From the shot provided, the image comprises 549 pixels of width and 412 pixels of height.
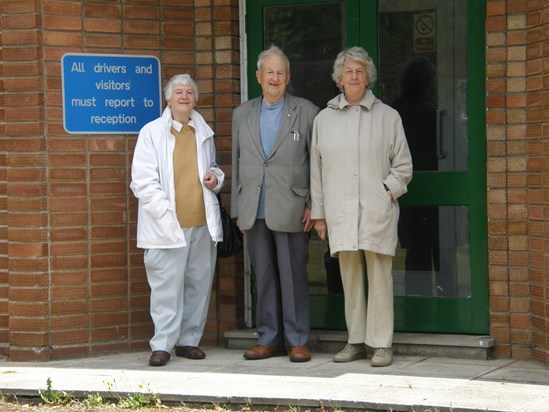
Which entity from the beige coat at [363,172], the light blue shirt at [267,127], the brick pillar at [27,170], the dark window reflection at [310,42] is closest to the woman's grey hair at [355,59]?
the beige coat at [363,172]

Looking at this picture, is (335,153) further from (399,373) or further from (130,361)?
(130,361)

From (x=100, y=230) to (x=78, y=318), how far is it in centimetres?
63

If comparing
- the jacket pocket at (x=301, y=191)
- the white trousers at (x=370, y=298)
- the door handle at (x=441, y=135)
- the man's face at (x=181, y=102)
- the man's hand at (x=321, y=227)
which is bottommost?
the white trousers at (x=370, y=298)

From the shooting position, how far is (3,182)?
8.16 meters

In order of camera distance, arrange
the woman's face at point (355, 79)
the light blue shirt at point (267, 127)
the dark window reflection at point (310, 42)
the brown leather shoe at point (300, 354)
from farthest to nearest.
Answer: the dark window reflection at point (310, 42) → the light blue shirt at point (267, 127) → the brown leather shoe at point (300, 354) → the woman's face at point (355, 79)

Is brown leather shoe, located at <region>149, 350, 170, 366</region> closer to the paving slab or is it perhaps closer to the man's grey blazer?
the paving slab

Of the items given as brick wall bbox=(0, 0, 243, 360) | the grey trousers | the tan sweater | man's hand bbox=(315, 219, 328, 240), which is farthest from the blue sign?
man's hand bbox=(315, 219, 328, 240)

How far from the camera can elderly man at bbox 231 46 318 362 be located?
306 inches

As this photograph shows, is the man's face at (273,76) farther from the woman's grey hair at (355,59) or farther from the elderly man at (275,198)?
the woman's grey hair at (355,59)

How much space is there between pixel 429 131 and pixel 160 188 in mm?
1910

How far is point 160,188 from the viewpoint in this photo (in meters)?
7.78

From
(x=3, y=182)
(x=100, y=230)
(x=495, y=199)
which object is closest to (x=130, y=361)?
(x=100, y=230)

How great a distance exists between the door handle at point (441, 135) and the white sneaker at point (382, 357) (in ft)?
4.66

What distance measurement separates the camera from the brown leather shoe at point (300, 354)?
7723mm
